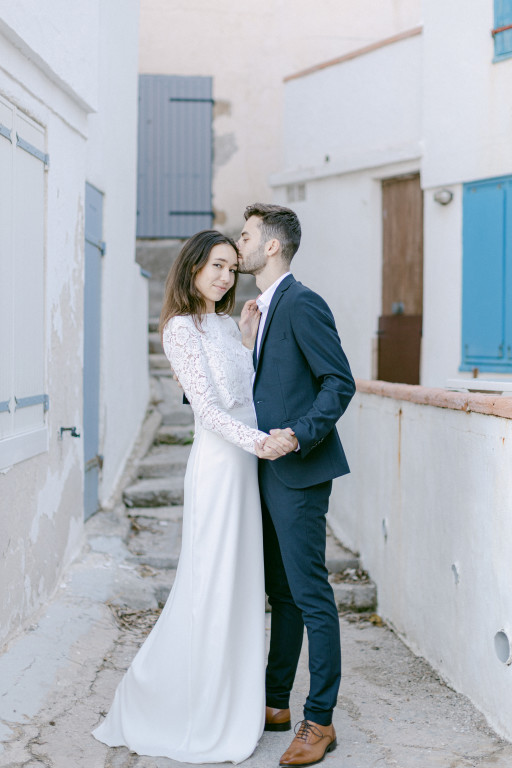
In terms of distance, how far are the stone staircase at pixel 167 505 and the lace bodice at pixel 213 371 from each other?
242cm

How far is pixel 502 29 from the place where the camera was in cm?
772

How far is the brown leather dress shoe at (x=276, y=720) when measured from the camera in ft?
11.5

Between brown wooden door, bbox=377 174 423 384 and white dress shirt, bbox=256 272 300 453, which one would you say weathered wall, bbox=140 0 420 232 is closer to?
brown wooden door, bbox=377 174 423 384

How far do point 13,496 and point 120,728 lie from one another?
1.23 meters

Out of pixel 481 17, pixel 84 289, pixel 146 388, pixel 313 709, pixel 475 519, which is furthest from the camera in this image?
pixel 146 388

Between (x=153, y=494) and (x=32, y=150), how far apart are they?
3.28 m

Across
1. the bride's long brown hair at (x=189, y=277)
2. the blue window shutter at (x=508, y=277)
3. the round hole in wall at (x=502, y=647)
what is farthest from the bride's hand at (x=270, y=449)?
the blue window shutter at (x=508, y=277)

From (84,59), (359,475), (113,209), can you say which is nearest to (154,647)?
(359,475)

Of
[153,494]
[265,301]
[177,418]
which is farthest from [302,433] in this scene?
[177,418]

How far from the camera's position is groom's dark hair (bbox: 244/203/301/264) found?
3391 mm

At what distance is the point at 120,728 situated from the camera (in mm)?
3363

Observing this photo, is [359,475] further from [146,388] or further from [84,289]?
[146,388]

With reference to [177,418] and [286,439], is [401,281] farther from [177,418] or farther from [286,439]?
[286,439]

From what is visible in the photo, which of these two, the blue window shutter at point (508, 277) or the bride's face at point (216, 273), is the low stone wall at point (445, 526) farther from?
the blue window shutter at point (508, 277)
